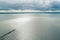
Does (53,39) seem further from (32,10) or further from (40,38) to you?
(32,10)

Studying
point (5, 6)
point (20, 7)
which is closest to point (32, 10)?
point (20, 7)

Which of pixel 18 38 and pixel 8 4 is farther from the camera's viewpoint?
pixel 8 4

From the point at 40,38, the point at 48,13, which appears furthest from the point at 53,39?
the point at 48,13

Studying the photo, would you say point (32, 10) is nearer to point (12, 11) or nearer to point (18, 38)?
point (12, 11)

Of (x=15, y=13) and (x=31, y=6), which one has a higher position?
(x=31, y=6)

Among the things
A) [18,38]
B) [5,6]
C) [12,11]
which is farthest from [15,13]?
[18,38]

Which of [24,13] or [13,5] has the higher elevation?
[13,5]

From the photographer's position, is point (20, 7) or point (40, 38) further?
point (20, 7)
